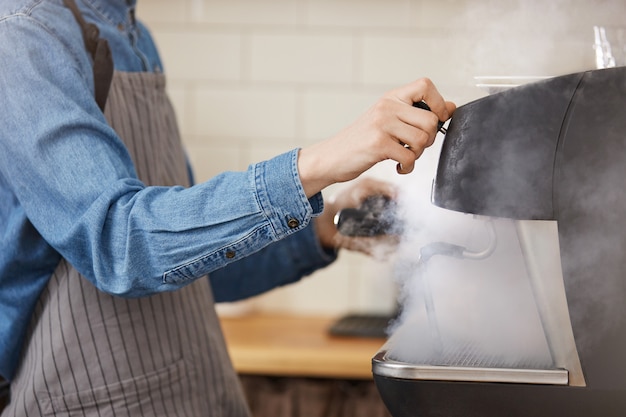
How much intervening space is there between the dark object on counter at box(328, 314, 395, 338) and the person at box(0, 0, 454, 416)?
549 mm

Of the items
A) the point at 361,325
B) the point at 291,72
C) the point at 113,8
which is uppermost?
the point at 113,8

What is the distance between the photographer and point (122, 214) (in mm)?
766

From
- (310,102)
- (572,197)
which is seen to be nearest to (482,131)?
(572,197)

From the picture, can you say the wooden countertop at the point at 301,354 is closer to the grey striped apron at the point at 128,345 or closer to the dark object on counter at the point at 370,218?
the grey striped apron at the point at 128,345

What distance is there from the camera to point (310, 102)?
196 centimetres

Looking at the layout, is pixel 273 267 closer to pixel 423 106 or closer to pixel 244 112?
pixel 423 106

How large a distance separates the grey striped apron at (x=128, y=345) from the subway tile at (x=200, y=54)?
92 centimetres

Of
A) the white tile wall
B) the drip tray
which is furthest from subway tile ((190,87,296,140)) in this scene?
the drip tray

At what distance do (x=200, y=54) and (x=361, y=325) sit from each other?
30.1 inches

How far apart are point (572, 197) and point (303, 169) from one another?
24cm

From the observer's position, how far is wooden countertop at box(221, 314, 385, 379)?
156 centimetres

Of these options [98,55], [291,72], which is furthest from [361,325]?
[98,55]

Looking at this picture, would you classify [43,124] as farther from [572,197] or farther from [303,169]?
[572,197]

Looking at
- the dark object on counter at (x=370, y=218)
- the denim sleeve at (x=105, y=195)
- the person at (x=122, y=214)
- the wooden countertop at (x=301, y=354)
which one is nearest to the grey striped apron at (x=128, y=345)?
the person at (x=122, y=214)
